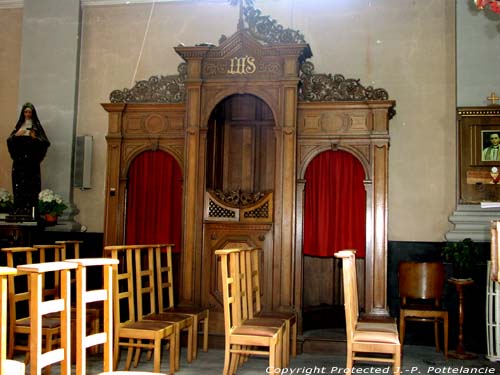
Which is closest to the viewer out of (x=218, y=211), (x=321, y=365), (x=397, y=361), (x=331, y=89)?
(x=397, y=361)

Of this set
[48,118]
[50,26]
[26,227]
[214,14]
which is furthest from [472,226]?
[50,26]

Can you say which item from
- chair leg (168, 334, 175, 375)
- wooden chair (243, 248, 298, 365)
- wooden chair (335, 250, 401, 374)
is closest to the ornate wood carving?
wooden chair (243, 248, 298, 365)

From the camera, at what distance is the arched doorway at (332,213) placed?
665 cm

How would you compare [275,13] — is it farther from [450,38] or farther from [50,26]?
[50,26]

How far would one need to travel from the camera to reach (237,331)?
15.6 feet

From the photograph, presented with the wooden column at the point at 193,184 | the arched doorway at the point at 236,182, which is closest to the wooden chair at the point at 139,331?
the wooden column at the point at 193,184

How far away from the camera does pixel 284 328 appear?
5.25 m

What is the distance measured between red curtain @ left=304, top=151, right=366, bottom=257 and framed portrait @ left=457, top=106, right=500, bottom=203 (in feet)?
3.86

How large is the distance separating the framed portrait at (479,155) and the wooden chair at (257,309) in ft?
8.13

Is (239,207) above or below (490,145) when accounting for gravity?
below

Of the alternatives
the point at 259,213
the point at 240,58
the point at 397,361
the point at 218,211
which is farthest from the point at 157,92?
the point at 397,361

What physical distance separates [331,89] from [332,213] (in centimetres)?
138

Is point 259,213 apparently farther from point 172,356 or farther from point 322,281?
point 172,356

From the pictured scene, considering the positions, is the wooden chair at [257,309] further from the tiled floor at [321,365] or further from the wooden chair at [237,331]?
the wooden chair at [237,331]
